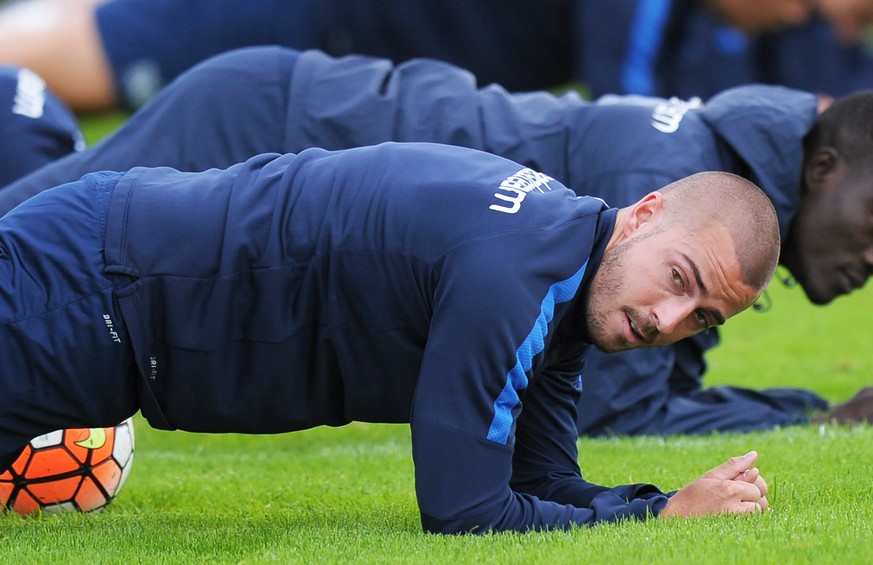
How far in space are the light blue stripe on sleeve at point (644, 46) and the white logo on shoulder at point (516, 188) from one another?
8712 mm

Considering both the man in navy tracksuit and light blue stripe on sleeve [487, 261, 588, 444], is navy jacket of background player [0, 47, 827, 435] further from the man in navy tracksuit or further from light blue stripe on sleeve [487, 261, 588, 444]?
light blue stripe on sleeve [487, 261, 588, 444]

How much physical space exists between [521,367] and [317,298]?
28.2 inches

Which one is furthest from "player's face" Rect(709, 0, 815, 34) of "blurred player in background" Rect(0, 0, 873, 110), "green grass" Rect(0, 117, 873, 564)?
"green grass" Rect(0, 117, 873, 564)

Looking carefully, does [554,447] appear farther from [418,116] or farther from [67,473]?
[418,116]

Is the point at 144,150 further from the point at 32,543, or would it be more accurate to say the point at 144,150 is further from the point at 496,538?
the point at 496,538

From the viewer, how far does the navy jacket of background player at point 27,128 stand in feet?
25.0

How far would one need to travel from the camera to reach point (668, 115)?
695cm

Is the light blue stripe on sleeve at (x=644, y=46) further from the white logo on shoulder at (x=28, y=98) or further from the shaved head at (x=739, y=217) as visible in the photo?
the shaved head at (x=739, y=217)

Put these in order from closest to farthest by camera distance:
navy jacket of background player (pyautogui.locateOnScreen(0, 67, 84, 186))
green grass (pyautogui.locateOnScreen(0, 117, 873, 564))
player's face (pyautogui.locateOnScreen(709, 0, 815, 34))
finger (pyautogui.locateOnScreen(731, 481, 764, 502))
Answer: green grass (pyautogui.locateOnScreen(0, 117, 873, 564)) < finger (pyautogui.locateOnScreen(731, 481, 764, 502)) < navy jacket of background player (pyautogui.locateOnScreen(0, 67, 84, 186)) < player's face (pyautogui.locateOnScreen(709, 0, 815, 34))

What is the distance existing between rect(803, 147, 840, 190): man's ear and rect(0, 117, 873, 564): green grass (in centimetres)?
124

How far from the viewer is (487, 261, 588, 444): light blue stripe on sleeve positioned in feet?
13.7

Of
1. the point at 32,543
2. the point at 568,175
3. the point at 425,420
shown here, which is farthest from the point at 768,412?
the point at 32,543

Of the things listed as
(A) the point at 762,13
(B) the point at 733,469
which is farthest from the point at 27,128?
(A) the point at 762,13

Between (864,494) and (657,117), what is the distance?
104 inches
